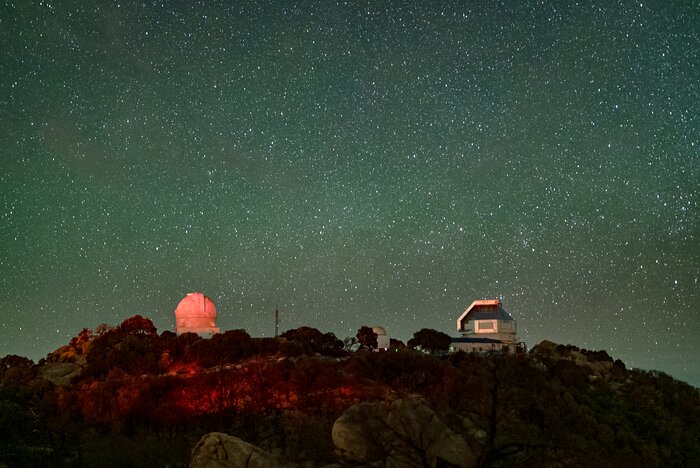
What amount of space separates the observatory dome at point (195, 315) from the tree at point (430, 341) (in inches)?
765

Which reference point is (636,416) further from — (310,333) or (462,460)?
(310,333)

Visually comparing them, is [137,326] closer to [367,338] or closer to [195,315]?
[195,315]

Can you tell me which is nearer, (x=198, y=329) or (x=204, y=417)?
(x=204, y=417)

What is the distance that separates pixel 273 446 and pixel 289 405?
231 inches

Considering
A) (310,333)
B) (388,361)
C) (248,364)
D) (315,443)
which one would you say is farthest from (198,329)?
(315,443)

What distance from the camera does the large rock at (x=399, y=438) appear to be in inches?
581

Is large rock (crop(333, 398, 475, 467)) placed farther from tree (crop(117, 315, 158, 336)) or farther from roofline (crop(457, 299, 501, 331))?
roofline (crop(457, 299, 501, 331))

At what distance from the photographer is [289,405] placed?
30.3 metres

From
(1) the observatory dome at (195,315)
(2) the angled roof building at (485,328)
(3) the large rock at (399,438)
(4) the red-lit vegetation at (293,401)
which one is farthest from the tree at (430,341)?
(3) the large rock at (399,438)

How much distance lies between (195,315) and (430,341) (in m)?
23.1

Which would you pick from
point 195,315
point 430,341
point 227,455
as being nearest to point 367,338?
point 430,341

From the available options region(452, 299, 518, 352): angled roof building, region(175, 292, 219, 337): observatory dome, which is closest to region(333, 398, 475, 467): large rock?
region(452, 299, 518, 352): angled roof building

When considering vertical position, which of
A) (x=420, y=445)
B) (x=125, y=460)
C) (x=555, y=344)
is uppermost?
(x=555, y=344)

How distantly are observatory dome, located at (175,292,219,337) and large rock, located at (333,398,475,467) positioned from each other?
3928cm
